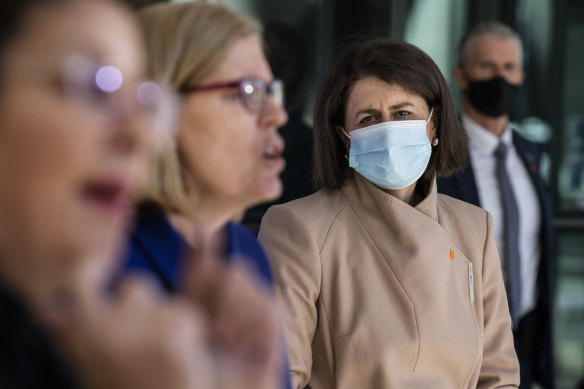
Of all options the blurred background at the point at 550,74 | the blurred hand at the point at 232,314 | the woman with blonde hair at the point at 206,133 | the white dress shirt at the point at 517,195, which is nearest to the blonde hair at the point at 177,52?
the woman with blonde hair at the point at 206,133

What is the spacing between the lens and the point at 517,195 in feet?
12.5

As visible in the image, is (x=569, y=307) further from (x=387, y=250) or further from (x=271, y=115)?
(x=271, y=115)

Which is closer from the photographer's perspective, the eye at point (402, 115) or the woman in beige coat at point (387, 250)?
the woman in beige coat at point (387, 250)

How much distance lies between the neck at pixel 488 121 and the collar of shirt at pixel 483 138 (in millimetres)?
38

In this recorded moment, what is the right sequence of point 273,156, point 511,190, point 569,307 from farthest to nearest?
point 569,307 < point 511,190 < point 273,156

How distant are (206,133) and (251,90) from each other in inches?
4.7

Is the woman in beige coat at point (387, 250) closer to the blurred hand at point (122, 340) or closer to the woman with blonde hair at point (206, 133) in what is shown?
the woman with blonde hair at point (206, 133)

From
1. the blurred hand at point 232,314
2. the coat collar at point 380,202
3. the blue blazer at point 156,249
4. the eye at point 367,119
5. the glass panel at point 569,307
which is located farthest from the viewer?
the glass panel at point 569,307

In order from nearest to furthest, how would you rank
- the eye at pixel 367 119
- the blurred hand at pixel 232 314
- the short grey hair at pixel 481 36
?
the blurred hand at pixel 232 314 → the eye at pixel 367 119 → the short grey hair at pixel 481 36

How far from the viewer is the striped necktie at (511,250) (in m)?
3.64

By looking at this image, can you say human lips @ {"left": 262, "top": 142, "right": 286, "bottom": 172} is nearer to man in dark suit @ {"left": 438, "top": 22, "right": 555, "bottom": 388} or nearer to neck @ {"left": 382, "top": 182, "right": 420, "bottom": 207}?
neck @ {"left": 382, "top": 182, "right": 420, "bottom": 207}

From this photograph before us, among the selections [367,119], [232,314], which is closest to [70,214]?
[232,314]

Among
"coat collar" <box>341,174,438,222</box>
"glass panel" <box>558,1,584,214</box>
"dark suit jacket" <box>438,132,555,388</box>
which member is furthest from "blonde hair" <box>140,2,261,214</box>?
"glass panel" <box>558,1,584,214</box>

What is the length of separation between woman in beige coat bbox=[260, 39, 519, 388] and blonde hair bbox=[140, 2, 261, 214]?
106 centimetres
